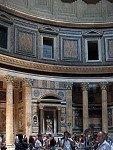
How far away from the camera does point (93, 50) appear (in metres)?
41.1

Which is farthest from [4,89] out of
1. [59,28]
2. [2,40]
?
[59,28]

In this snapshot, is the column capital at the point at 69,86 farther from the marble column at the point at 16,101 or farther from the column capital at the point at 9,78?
the column capital at the point at 9,78

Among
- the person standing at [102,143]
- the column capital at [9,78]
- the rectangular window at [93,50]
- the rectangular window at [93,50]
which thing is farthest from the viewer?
the rectangular window at [93,50]

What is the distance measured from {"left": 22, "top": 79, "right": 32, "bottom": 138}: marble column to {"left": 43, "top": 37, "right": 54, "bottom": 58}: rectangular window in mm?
4159

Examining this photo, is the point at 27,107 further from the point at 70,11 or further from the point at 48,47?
the point at 70,11

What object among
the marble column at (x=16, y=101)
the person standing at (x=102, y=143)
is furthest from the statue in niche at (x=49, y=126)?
the person standing at (x=102, y=143)

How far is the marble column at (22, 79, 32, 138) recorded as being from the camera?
36000 millimetres

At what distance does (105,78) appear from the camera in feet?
129

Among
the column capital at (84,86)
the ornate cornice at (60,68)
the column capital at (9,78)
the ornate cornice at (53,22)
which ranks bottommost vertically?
the column capital at (84,86)

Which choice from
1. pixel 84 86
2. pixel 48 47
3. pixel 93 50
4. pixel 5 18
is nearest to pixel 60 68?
pixel 48 47

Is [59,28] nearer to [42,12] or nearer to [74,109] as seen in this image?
[42,12]

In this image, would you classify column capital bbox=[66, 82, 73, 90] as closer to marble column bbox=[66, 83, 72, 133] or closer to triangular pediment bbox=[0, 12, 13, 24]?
marble column bbox=[66, 83, 72, 133]

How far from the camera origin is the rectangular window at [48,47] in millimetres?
39438

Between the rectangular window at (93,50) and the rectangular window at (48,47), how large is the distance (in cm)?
401
